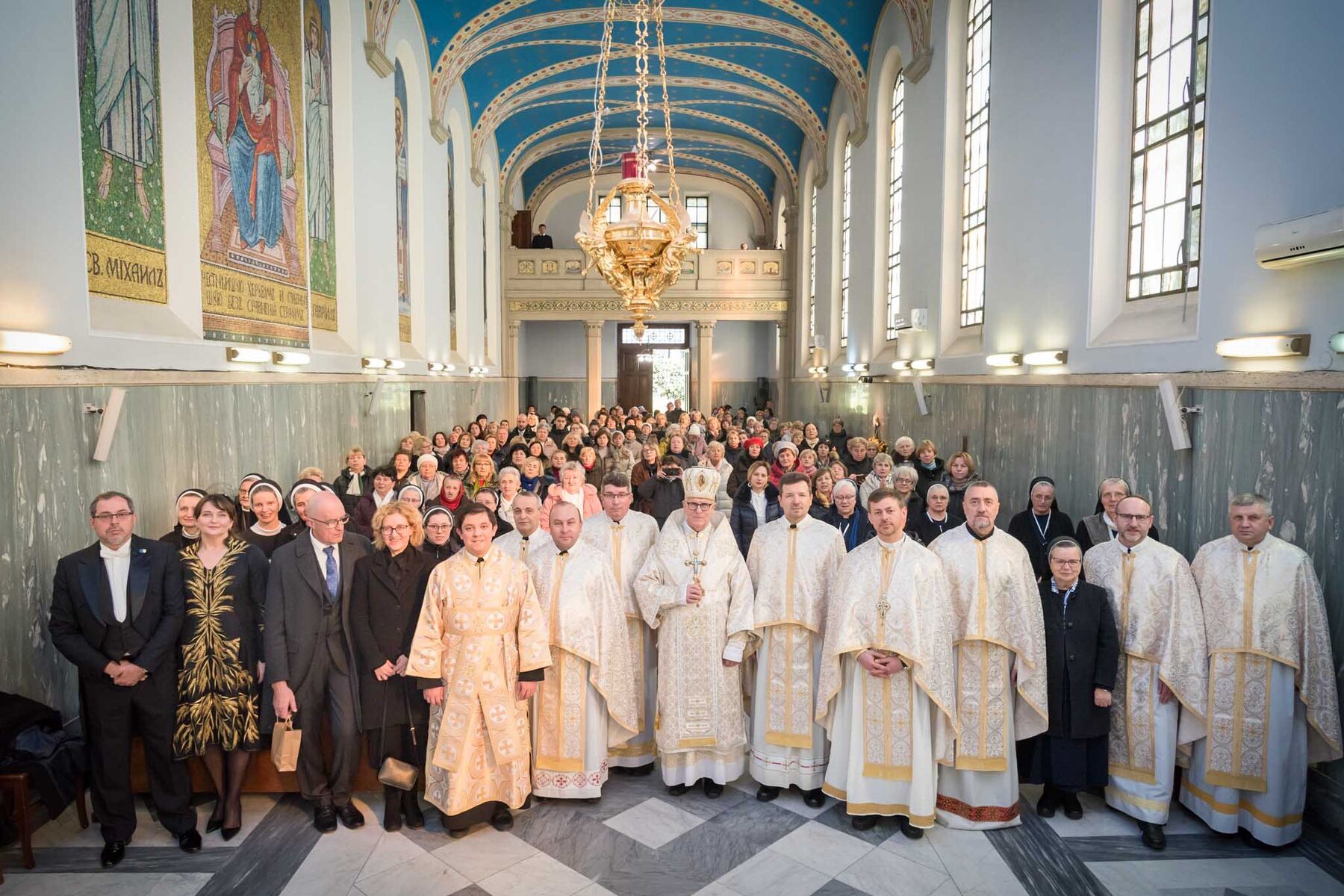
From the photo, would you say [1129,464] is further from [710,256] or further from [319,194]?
[710,256]

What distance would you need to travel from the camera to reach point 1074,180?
26.6ft

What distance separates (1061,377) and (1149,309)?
3.69 ft

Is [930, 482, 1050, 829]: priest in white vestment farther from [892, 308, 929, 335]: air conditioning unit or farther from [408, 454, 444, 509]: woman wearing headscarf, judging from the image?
[892, 308, 929, 335]: air conditioning unit

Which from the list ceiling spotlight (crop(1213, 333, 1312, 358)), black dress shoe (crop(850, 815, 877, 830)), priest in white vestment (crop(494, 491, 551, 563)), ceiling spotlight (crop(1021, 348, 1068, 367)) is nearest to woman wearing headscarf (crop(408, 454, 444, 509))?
priest in white vestment (crop(494, 491, 551, 563))

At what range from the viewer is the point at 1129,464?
6910mm

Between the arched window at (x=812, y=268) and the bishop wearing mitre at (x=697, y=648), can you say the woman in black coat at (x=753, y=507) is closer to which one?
the bishop wearing mitre at (x=697, y=648)

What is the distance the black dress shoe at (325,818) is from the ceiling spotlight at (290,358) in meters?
5.26

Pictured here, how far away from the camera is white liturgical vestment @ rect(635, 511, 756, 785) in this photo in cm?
488

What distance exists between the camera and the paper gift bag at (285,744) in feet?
14.6

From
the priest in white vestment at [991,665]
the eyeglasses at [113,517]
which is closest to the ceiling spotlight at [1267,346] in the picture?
the priest in white vestment at [991,665]

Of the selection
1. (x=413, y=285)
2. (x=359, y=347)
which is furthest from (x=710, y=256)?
(x=359, y=347)

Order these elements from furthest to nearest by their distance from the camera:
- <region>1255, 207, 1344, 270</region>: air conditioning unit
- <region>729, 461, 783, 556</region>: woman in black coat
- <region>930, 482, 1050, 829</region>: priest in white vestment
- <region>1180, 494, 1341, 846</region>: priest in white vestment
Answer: <region>729, 461, 783, 556</region>: woman in black coat → <region>930, 482, 1050, 829</region>: priest in white vestment → <region>1255, 207, 1344, 270</region>: air conditioning unit → <region>1180, 494, 1341, 846</region>: priest in white vestment

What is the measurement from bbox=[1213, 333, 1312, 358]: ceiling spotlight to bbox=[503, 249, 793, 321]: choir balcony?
18.1m

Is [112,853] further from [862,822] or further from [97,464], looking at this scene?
[862,822]
